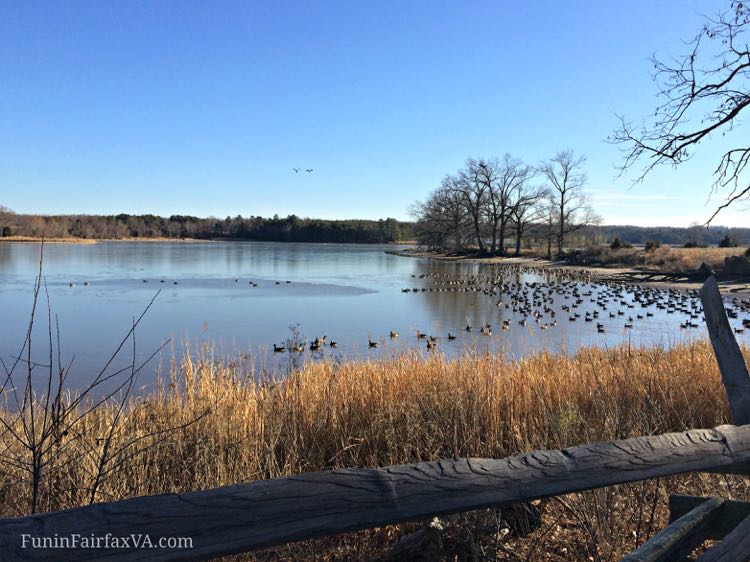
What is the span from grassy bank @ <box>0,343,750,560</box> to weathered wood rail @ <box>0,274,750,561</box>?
859 millimetres

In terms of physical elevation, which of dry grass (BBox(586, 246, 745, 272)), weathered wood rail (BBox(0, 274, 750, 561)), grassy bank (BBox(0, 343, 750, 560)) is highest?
dry grass (BBox(586, 246, 745, 272))

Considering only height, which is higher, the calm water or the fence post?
the fence post

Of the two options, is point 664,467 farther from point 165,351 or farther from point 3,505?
point 165,351

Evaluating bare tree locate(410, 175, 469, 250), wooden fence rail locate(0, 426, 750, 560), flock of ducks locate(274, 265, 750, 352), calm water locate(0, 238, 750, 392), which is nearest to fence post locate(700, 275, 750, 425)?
wooden fence rail locate(0, 426, 750, 560)

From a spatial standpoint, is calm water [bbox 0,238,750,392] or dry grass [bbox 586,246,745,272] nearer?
calm water [bbox 0,238,750,392]

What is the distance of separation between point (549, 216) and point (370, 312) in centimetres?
5159

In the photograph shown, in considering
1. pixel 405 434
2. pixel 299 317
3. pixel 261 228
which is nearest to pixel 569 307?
pixel 299 317

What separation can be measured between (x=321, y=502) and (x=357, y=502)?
134 millimetres

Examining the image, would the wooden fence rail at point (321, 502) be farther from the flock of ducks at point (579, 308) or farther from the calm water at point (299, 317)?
the flock of ducks at point (579, 308)

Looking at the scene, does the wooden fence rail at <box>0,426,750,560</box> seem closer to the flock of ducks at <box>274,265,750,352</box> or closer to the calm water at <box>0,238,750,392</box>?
the calm water at <box>0,238,750,392</box>

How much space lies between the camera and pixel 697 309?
2116cm

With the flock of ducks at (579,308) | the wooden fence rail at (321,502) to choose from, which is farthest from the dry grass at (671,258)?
the wooden fence rail at (321,502)

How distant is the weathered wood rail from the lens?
1688 millimetres

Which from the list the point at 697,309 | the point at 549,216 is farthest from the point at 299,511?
the point at 549,216
